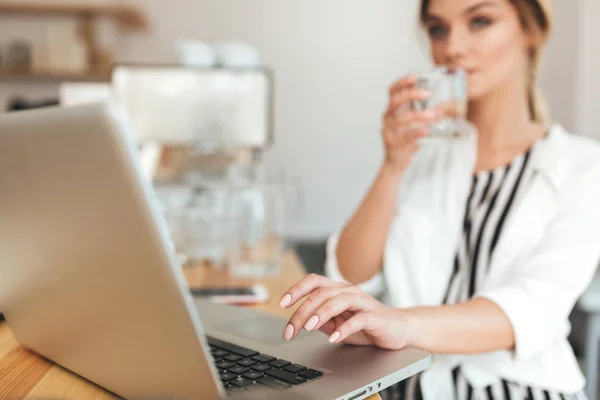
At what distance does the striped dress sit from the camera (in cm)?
108

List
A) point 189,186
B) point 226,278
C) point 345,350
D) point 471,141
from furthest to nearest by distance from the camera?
point 189,186, point 226,278, point 471,141, point 345,350

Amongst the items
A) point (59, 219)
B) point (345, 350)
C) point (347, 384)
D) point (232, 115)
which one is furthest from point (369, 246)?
point (232, 115)

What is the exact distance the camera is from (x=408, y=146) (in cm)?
110

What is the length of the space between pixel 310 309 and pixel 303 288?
35 mm

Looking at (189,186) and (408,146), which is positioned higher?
(408,146)

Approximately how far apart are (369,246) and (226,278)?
388 millimetres

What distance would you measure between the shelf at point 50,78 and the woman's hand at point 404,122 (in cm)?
184

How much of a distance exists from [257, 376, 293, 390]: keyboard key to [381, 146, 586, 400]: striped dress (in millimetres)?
564

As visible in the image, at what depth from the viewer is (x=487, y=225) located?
111cm

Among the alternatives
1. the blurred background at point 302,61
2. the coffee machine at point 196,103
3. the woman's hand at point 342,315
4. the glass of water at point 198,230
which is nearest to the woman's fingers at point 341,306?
the woman's hand at point 342,315

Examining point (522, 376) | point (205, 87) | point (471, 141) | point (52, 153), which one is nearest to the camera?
point (52, 153)

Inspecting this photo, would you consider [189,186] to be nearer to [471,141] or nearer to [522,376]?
[471,141]

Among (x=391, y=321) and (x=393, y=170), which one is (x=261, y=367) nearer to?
(x=391, y=321)

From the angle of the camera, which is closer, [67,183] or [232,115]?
[67,183]
